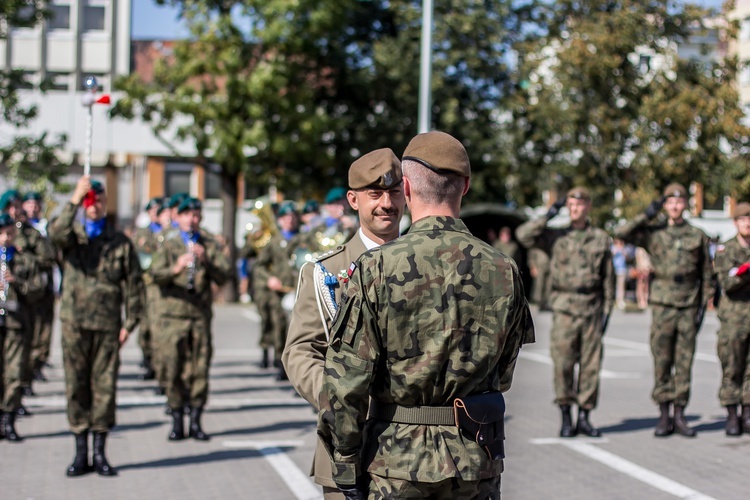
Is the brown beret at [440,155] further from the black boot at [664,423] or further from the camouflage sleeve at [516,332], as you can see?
the black boot at [664,423]

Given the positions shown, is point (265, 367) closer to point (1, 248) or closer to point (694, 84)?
point (1, 248)

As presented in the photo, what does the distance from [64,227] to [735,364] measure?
244 inches

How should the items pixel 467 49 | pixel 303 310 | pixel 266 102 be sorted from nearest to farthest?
pixel 303 310
pixel 266 102
pixel 467 49

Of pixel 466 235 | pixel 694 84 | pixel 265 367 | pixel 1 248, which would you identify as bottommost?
pixel 265 367

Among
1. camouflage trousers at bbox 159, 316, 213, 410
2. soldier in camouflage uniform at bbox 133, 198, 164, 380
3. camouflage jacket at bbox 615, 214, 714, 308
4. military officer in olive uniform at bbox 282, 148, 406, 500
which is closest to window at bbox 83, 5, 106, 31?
soldier in camouflage uniform at bbox 133, 198, 164, 380

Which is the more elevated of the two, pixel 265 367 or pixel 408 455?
pixel 408 455

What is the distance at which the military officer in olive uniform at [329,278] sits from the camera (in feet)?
14.1

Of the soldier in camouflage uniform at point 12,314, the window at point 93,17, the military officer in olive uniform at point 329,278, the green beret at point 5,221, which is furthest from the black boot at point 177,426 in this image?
the window at point 93,17

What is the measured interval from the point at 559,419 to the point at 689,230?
238 centimetres

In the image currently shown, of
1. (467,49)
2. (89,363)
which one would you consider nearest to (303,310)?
(89,363)

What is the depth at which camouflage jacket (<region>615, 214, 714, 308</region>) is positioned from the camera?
10.2 m

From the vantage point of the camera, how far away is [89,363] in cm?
839

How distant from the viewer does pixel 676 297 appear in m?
10.2

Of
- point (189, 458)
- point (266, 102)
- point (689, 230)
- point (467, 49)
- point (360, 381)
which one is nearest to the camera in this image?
point (360, 381)
